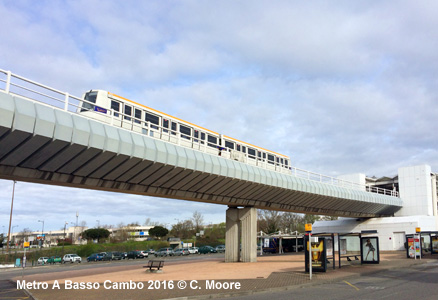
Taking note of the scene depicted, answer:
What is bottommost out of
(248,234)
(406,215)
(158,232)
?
(158,232)

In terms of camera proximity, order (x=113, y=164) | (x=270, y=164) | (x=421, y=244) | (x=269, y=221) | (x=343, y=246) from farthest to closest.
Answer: (x=269, y=221)
(x=270, y=164)
(x=421, y=244)
(x=343, y=246)
(x=113, y=164)

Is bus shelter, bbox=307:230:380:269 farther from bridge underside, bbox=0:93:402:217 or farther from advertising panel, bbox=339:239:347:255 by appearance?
bridge underside, bbox=0:93:402:217

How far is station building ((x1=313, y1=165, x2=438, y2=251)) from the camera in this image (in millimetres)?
54484

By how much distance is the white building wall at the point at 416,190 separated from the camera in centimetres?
5972

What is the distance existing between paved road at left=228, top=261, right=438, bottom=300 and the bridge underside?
10756mm

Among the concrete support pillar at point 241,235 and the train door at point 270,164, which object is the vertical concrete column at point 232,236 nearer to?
the concrete support pillar at point 241,235

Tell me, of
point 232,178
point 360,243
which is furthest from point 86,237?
point 360,243

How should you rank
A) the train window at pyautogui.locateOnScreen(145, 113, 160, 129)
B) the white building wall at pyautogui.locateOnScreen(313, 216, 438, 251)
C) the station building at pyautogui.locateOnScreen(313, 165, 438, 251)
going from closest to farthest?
the train window at pyautogui.locateOnScreen(145, 113, 160, 129)
the white building wall at pyautogui.locateOnScreen(313, 216, 438, 251)
the station building at pyautogui.locateOnScreen(313, 165, 438, 251)

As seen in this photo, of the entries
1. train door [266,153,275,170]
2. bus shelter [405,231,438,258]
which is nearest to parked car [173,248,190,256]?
train door [266,153,275,170]

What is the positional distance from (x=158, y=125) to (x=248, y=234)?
1460cm

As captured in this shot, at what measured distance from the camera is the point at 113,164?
21.8 meters

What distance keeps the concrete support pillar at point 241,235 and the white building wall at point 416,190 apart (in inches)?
1441

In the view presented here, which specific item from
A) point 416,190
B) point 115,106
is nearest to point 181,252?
point 416,190

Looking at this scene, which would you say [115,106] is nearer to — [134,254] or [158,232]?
[134,254]
